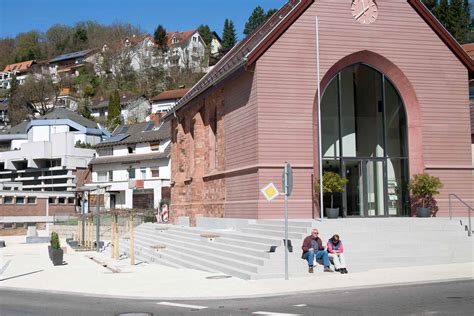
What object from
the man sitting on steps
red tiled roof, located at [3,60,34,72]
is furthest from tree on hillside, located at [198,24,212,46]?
the man sitting on steps

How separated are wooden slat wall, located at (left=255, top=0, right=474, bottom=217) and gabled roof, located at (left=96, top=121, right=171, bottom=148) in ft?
140

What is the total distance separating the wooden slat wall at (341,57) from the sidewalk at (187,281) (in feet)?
18.1

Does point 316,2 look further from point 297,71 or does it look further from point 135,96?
point 135,96

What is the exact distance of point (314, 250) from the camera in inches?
669

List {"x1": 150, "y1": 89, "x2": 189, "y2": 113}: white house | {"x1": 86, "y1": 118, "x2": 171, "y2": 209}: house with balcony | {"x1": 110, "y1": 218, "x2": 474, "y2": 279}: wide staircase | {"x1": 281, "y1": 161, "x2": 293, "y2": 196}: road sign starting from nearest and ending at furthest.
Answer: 1. {"x1": 281, "y1": 161, "x2": 293, "y2": 196}: road sign
2. {"x1": 110, "y1": 218, "x2": 474, "y2": 279}: wide staircase
3. {"x1": 86, "y1": 118, "x2": 171, "y2": 209}: house with balcony
4. {"x1": 150, "y1": 89, "x2": 189, "y2": 113}: white house

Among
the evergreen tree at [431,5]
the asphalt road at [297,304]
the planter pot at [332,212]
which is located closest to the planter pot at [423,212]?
the planter pot at [332,212]

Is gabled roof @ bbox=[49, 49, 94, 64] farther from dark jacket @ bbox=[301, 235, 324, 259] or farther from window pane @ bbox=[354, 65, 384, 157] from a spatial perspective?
dark jacket @ bbox=[301, 235, 324, 259]

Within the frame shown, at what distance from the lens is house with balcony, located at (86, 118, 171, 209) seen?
210ft

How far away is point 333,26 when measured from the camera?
23359 millimetres

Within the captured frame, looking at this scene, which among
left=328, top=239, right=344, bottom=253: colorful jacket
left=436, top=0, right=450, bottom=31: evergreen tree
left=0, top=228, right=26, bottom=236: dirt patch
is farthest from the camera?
left=436, top=0, right=450, bottom=31: evergreen tree

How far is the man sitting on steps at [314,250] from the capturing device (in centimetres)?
1672

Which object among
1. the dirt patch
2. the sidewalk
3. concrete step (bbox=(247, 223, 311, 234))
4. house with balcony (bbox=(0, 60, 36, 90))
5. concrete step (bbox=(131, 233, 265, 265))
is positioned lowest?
the dirt patch

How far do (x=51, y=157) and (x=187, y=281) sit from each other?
2457 inches

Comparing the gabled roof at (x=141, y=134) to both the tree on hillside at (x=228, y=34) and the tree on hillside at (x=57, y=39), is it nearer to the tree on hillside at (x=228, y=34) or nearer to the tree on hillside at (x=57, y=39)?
the tree on hillside at (x=228, y=34)
